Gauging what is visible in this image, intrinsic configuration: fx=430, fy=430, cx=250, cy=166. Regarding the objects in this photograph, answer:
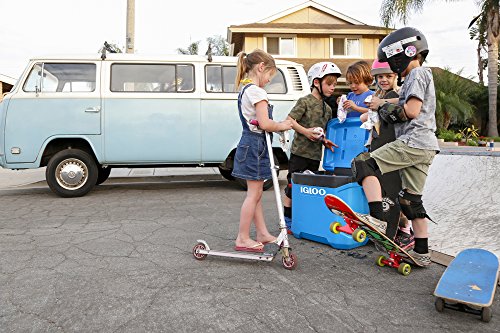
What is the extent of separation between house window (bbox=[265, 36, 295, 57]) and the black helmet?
72.4 feet

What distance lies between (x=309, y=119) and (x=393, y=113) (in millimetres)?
1290

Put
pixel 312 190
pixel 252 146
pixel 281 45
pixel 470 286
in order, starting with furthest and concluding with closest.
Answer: pixel 281 45 → pixel 312 190 → pixel 252 146 → pixel 470 286

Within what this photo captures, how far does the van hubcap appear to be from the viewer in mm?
6758

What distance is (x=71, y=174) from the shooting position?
676cm

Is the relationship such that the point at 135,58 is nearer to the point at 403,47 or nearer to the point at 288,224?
the point at 288,224

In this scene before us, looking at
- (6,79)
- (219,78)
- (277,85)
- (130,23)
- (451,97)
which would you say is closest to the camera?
(219,78)

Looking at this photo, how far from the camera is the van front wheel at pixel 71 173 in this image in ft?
22.1

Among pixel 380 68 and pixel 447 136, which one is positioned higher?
pixel 447 136

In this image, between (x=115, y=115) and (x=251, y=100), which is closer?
(x=251, y=100)

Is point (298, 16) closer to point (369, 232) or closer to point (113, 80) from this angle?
point (113, 80)

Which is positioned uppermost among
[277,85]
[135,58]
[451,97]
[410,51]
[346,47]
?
[346,47]

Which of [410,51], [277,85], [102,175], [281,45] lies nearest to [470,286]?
[410,51]

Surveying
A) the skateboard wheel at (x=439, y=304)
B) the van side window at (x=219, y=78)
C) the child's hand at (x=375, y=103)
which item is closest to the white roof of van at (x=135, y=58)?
the van side window at (x=219, y=78)

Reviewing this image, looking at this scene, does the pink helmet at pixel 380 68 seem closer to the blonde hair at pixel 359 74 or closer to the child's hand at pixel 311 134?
the blonde hair at pixel 359 74
